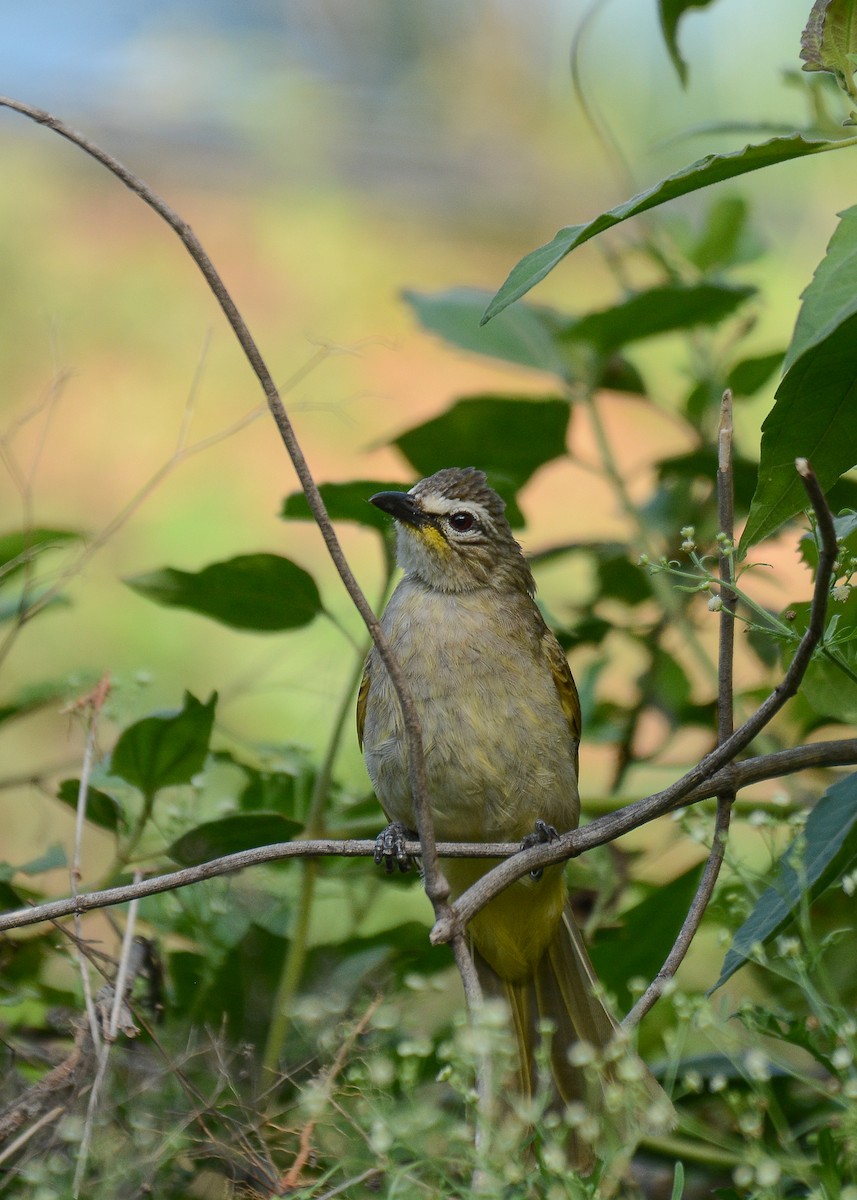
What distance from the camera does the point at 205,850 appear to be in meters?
2.47

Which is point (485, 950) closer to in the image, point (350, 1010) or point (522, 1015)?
point (522, 1015)

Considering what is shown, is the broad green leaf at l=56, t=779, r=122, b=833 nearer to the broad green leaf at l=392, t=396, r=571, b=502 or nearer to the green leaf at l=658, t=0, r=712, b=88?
the broad green leaf at l=392, t=396, r=571, b=502

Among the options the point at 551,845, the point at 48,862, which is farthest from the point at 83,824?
the point at 551,845

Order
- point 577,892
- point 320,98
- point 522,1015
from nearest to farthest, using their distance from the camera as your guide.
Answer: point 522,1015 → point 577,892 → point 320,98

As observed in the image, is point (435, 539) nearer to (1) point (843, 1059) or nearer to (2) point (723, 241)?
(2) point (723, 241)

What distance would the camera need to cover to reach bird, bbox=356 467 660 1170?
299 centimetres

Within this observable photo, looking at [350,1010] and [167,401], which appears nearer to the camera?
[350,1010]

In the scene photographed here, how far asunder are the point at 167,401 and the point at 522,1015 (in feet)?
23.2

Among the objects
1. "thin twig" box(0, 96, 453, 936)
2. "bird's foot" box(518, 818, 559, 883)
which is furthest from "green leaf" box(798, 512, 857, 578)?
"bird's foot" box(518, 818, 559, 883)

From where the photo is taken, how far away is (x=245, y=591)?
8.92ft

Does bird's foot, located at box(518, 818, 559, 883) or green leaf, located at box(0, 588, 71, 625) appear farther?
bird's foot, located at box(518, 818, 559, 883)

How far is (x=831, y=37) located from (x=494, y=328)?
1632 mm

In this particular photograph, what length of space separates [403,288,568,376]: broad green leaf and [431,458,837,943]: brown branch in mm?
1718

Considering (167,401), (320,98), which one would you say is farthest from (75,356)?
(320,98)
